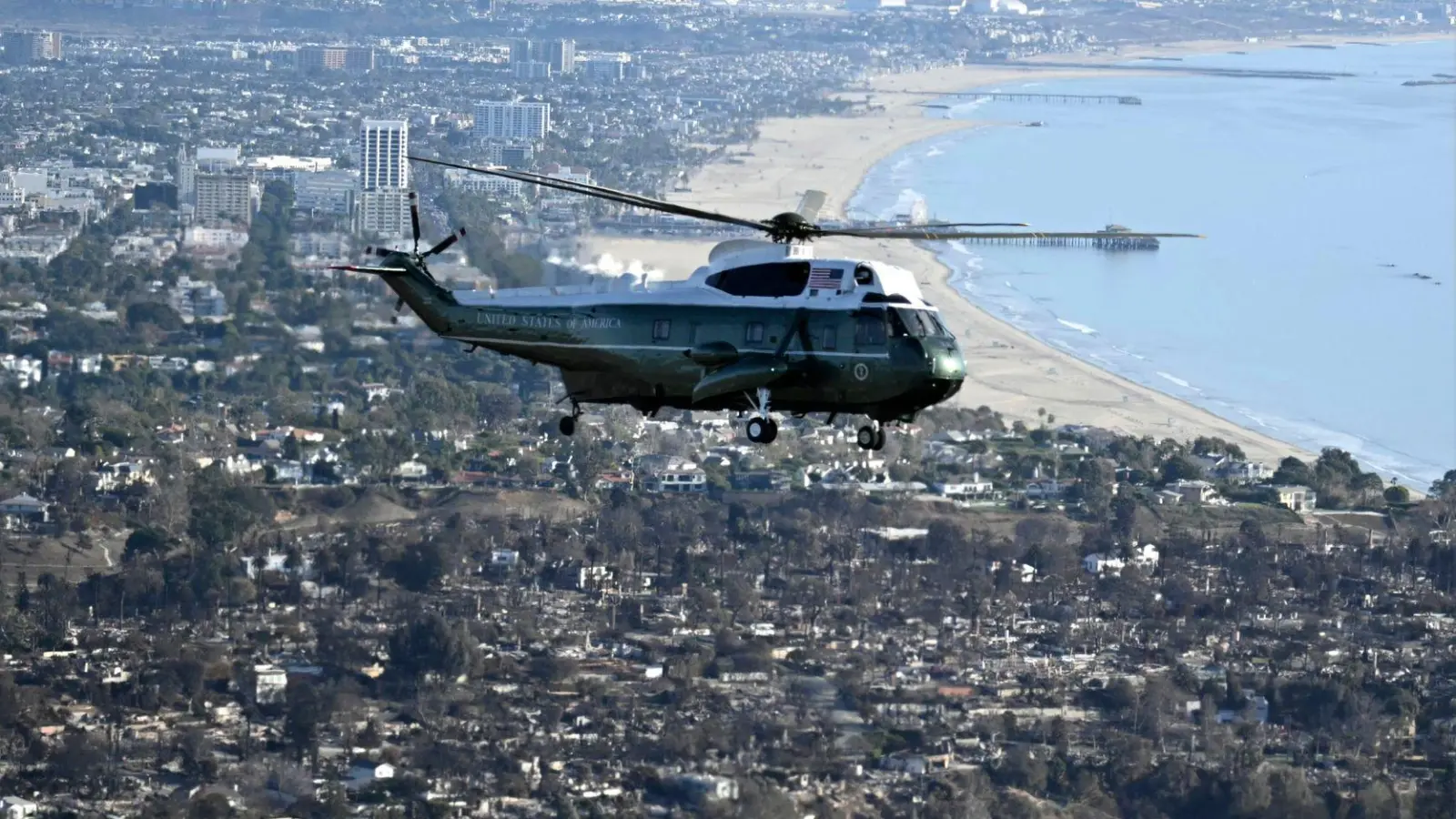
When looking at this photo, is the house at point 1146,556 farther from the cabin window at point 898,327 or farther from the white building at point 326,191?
the white building at point 326,191

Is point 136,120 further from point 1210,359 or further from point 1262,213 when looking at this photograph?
point 1210,359

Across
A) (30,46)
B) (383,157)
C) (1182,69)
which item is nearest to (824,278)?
(383,157)

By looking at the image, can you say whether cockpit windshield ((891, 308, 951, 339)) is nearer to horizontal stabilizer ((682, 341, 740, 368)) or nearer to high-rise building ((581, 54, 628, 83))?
horizontal stabilizer ((682, 341, 740, 368))

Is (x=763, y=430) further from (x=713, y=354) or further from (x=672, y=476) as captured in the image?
(x=672, y=476)

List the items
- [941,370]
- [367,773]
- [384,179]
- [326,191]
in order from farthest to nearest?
[384,179] < [326,191] < [367,773] < [941,370]

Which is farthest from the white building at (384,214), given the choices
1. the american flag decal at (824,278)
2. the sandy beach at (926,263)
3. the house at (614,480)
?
the american flag decal at (824,278)
